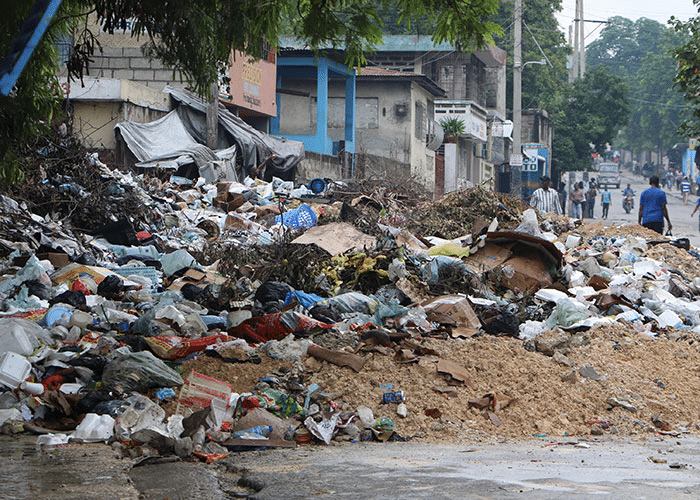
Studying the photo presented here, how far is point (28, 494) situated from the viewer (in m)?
3.52

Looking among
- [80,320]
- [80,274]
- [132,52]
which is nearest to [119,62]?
[132,52]

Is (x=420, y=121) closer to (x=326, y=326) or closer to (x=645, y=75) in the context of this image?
(x=326, y=326)

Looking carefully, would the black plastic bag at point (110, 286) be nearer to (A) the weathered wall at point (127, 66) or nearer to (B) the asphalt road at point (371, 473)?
(B) the asphalt road at point (371, 473)

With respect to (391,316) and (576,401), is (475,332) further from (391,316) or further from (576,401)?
(576,401)

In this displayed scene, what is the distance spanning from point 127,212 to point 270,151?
29.4 ft

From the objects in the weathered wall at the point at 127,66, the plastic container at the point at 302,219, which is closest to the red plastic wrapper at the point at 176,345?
the plastic container at the point at 302,219

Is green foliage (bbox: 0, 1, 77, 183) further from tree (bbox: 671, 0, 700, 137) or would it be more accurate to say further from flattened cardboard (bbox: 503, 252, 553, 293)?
tree (bbox: 671, 0, 700, 137)

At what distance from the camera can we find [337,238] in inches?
415

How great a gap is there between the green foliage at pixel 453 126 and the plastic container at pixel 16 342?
30911mm

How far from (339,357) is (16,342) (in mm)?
2214

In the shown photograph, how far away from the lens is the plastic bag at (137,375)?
5.36m

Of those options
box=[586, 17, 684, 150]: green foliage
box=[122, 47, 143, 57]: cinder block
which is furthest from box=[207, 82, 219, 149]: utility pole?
box=[586, 17, 684, 150]: green foliage

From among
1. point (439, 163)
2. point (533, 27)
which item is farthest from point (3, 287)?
point (533, 27)

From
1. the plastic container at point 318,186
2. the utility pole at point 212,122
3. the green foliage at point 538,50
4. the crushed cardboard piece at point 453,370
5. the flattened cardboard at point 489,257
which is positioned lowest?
the crushed cardboard piece at point 453,370
